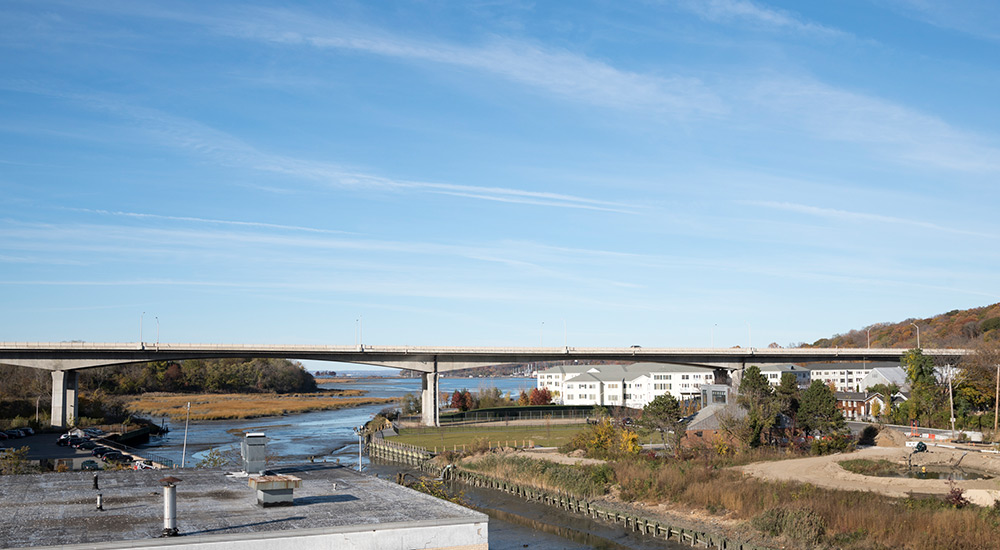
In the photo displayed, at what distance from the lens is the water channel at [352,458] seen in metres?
43.8

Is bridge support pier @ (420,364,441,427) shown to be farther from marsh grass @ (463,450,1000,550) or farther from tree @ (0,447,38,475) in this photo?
tree @ (0,447,38,475)

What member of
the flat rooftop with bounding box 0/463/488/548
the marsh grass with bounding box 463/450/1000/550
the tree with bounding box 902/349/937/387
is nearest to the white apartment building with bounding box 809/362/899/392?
the tree with bounding box 902/349/937/387

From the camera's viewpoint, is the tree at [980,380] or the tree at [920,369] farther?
the tree at [920,369]

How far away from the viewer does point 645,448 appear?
7169cm

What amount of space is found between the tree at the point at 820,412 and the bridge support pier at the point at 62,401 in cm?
8459

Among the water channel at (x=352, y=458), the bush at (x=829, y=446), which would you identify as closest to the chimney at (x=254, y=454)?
the water channel at (x=352, y=458)

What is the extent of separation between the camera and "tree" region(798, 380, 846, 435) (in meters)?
66.4

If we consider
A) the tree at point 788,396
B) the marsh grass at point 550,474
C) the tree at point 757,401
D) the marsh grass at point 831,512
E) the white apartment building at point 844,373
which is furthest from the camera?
the white apartment building at point 844,373

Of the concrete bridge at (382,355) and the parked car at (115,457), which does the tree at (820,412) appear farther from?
the parked car at (115,457)

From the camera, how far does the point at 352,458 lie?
8006cm

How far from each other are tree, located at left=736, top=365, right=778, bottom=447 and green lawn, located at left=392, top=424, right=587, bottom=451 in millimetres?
19389

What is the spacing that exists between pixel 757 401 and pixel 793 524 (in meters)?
29.9

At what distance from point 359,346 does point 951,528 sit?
8436 cm

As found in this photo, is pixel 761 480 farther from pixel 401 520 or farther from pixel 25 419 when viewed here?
pixel 25 419
